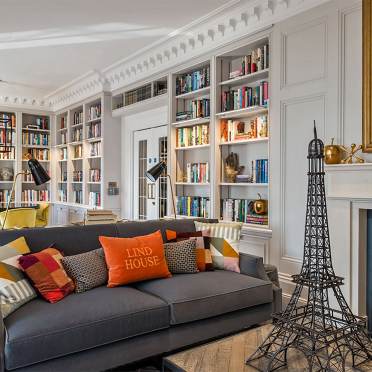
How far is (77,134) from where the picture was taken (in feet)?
24.3

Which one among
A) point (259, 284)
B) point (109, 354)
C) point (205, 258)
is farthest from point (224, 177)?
point (109, 354)

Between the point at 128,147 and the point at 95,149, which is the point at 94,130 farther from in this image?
the point at 128,147

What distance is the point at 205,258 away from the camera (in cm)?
322

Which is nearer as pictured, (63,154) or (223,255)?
(223,255)

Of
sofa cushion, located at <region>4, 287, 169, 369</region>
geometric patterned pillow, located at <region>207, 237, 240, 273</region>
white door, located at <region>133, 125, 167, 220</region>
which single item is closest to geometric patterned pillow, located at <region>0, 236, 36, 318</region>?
sofa cushion, located at <region>4, 287, 169, 369</region>

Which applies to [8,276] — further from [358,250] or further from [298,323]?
[358,250]

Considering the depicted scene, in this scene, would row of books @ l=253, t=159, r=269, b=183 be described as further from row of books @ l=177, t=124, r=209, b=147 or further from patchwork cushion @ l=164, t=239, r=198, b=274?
patchwork cushion @ l=164, t=239, r=198, b=274

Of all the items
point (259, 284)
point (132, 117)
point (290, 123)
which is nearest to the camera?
point (259, 284)

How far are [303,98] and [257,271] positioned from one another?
154cm

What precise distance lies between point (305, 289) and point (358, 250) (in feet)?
2.14

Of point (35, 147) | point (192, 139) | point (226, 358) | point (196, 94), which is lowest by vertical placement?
point (226, 358)

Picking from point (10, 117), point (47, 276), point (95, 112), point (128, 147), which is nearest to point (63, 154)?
point (10, 117)

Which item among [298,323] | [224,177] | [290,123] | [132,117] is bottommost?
[298,323]

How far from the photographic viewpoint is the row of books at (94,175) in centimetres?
676
